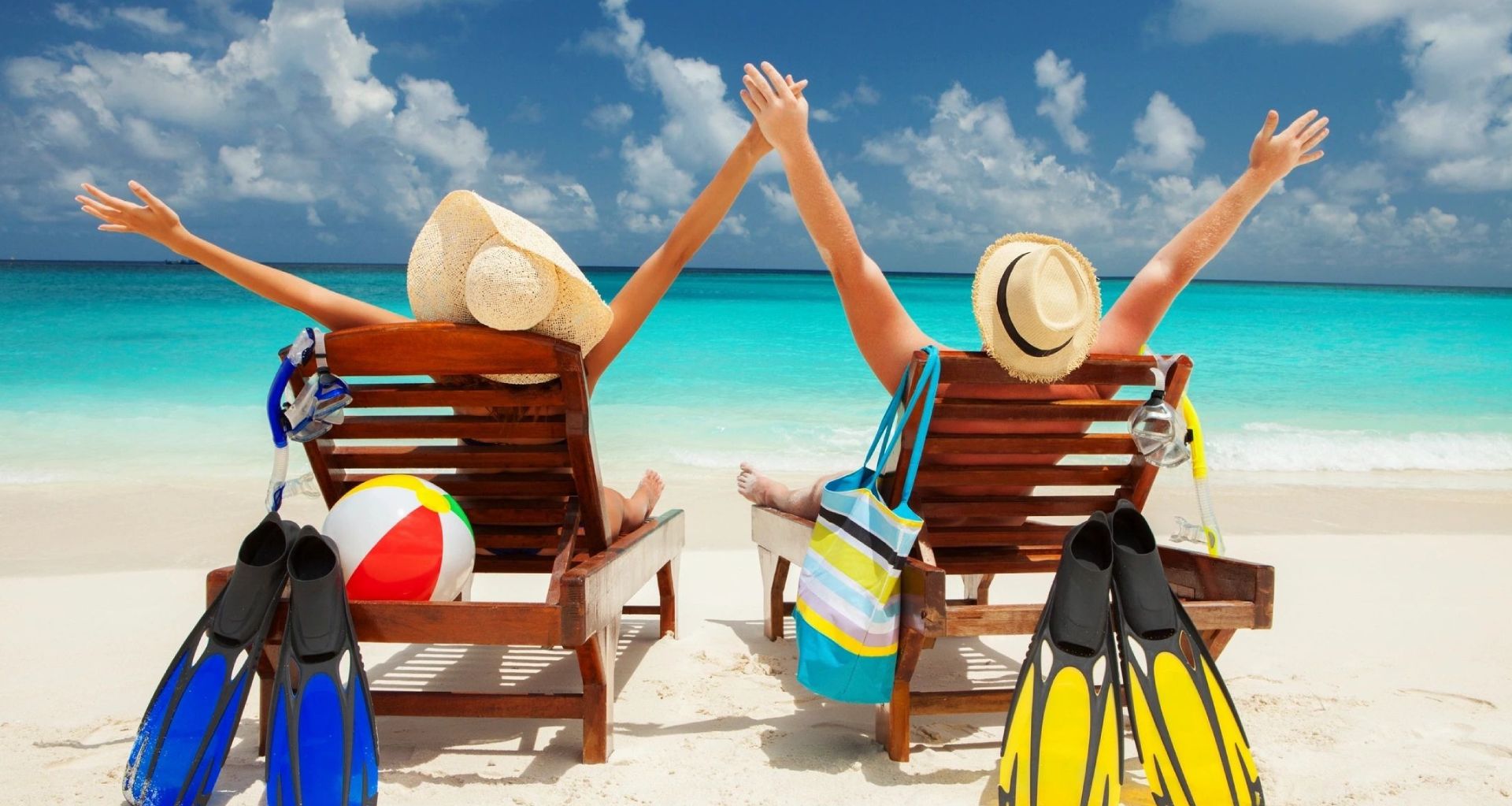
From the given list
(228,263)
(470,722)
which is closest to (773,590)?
(470,722)

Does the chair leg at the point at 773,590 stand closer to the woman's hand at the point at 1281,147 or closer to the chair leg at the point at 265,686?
the chair leg at the point at 265,686

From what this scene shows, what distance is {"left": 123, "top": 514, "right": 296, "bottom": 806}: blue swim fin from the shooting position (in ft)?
7.86

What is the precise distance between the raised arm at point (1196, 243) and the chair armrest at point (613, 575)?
5.45 ft

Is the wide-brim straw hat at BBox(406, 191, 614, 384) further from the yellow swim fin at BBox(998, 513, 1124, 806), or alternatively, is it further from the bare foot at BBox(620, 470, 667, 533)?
the yellow swim fin at BBox(998, 513, 1124, 806)

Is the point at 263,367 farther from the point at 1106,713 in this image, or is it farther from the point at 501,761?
the point at 1106,713

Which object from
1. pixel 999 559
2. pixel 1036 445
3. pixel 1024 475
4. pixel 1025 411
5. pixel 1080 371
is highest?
pixel 1080 371

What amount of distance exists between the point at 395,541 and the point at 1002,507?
73.1 inches

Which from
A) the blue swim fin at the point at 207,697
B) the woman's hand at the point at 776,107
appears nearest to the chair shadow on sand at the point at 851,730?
the blue swim fin at the point at 207,697

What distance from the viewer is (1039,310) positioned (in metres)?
2.75

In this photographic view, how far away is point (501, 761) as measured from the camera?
9.61 feet

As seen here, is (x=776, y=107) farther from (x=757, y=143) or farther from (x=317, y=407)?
(x=317, y=407)

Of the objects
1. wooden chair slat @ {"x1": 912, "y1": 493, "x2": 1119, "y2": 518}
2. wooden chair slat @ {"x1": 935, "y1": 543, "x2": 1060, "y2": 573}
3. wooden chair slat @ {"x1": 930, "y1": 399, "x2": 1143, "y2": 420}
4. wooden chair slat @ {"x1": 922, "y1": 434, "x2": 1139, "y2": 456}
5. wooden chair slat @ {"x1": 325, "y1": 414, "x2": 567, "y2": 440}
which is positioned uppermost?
wooden chair slat @ {"x1": 930, "y1": 399, "x2": 1143, "y2": 420}

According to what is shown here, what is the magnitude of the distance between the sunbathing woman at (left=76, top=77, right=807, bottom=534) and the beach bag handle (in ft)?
2.66

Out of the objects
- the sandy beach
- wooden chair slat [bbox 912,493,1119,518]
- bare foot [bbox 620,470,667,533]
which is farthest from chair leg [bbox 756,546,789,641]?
wooden chair slat [bbox 912,493,1119,518]
